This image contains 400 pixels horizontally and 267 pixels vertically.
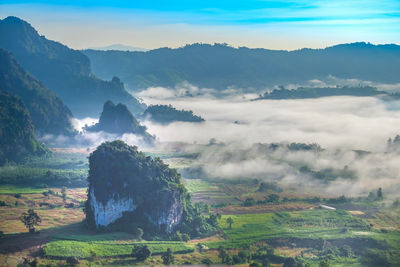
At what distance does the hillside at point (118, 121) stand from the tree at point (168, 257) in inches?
3712

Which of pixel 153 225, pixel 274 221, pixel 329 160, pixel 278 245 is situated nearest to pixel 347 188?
pixel 329 160

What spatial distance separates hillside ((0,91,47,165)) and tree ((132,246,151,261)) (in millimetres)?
75826

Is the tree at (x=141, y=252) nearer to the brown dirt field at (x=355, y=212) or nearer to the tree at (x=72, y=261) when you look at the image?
the tree at (x=72, y=261)

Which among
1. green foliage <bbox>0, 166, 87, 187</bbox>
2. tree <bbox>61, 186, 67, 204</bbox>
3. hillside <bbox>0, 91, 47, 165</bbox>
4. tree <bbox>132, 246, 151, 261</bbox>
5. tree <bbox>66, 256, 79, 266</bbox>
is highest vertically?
hillside <bbox>0, 91, 47, 165</bbox>

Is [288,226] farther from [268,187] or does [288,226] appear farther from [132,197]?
[268,187]

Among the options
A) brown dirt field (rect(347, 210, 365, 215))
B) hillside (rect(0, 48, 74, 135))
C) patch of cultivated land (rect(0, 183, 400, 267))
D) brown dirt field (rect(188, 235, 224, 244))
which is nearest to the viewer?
patch of cultivated land (rect(0, 183, 400, 267))

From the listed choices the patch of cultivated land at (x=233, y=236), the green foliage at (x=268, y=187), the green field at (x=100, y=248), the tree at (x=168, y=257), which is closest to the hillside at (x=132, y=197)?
the patch of cultivated land at (x=233, y=236)

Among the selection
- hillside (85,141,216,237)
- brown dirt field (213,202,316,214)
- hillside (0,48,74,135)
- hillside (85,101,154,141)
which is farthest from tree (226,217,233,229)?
hillside (0,48,74,135)

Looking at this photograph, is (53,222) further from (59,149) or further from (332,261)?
(59,149)

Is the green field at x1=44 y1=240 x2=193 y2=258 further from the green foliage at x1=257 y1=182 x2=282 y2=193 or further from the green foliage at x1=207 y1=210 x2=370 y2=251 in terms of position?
the green foliage at x1=257 y1=182 x2=282 y2=193

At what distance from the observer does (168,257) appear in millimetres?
73312

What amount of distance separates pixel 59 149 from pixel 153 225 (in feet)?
280

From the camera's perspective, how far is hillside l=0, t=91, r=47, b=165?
140 m

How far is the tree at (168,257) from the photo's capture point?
7300 centimetres
